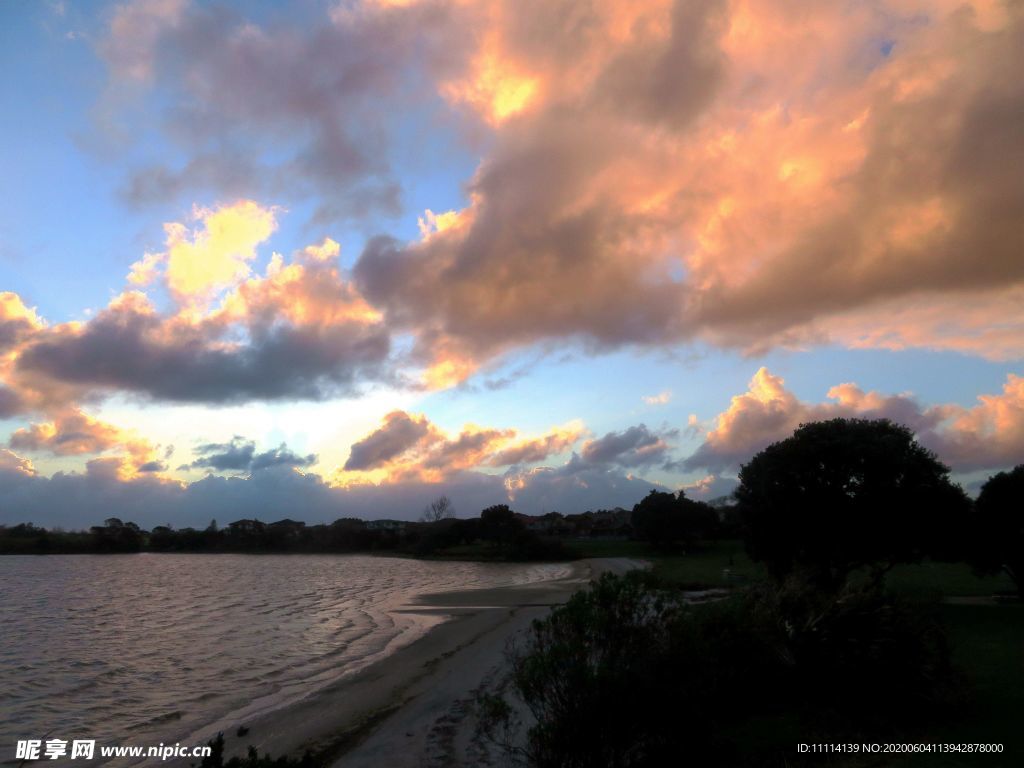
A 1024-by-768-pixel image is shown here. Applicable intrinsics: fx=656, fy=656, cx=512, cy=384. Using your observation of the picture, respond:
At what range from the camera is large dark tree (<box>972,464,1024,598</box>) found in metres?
27.0

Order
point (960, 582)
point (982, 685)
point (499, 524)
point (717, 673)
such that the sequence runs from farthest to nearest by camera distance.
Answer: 1. point (499, 524)
2. point (960, 582)
3. point (982, 685)
4. point (717, 673)

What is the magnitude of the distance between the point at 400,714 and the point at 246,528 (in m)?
163

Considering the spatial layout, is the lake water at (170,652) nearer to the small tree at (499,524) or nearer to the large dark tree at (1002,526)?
the large dark tree at (1002,526)

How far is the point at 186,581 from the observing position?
212ft

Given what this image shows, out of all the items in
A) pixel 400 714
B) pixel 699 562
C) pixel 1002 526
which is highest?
pixel 1002 526

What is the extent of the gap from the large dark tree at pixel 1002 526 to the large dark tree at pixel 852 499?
8.03 ft

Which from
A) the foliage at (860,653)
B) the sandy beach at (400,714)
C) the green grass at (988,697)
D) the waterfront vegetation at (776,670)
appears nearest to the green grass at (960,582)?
the green grass at (988,697)

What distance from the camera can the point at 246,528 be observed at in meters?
163

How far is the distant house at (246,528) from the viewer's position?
528ft

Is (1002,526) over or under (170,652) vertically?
over

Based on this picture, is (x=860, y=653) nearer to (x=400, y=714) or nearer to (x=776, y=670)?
(x=776, y=670)

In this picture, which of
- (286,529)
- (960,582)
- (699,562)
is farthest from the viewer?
(286,529)

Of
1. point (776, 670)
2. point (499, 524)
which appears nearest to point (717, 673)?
point (776, 670)

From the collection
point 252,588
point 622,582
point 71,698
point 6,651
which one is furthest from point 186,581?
point 622,582
